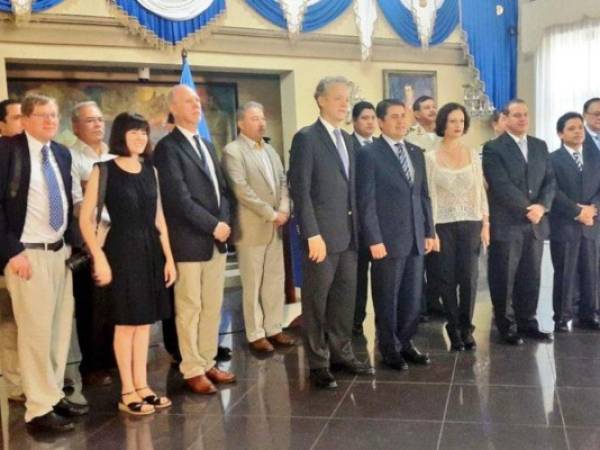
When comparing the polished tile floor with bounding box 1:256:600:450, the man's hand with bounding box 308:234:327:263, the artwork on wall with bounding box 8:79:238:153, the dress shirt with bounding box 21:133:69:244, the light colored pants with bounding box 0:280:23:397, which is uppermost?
the artwork on wall with bounding box 8:79:238:153

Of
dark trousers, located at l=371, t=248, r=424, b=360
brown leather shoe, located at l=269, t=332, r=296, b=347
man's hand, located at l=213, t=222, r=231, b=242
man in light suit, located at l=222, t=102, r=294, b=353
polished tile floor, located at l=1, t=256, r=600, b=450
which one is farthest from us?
brown leather shoe, located at l=269, t=332, r=296, b=347

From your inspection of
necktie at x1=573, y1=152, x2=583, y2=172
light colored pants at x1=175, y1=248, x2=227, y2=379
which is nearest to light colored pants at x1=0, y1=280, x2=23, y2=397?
light colored pants at x1=175, y1=248, x2=227, y2=379

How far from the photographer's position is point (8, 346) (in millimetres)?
3391

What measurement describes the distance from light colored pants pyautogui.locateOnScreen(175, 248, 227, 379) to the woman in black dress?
19 centimetres

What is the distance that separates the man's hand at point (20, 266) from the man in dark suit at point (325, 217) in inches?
50.2

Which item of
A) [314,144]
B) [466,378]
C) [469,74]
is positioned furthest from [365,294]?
[469,74]

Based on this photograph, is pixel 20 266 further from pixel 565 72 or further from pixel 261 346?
pixel 565 72

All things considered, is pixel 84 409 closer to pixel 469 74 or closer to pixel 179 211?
pixel 179 211

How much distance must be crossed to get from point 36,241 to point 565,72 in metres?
6.68

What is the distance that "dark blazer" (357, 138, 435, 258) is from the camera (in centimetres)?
344

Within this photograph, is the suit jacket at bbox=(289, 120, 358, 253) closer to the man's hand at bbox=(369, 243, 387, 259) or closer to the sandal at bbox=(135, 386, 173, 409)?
the man's hand at bbox=(369, 243, 387, 259)

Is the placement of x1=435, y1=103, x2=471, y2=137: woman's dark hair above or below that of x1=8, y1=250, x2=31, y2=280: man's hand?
above

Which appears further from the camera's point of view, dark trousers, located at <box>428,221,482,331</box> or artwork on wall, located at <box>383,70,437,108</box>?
artwork on wall, located at <box>383,70,437,108</box>

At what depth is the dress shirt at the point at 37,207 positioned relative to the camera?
287 centimetres
